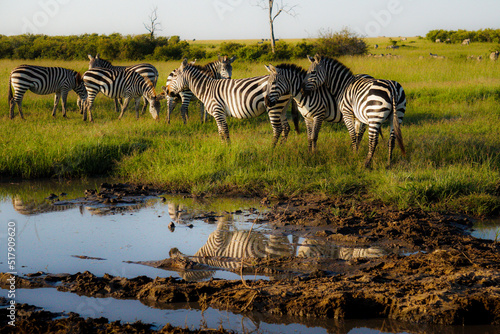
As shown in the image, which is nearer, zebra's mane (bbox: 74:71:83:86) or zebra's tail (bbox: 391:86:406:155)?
zebra's tail (bbox: 391:86:406:155)

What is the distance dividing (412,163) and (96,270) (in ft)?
16.6

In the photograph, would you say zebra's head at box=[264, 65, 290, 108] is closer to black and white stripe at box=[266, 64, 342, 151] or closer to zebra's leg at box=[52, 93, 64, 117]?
black and white stripe at box=[266, 64, 342, 151]

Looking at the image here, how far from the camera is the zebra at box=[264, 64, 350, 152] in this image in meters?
8.62

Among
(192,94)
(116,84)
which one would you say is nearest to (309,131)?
(192,94)

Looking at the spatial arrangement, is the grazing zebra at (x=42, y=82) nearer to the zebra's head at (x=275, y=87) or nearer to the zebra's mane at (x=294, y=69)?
the zebra's head at (x=275, y=87)

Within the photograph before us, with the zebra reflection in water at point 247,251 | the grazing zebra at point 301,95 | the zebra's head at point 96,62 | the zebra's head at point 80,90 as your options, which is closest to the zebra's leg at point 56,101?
the zebra's head at point 80,90

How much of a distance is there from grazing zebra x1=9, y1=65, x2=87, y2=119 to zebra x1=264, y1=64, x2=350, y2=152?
7043 mm

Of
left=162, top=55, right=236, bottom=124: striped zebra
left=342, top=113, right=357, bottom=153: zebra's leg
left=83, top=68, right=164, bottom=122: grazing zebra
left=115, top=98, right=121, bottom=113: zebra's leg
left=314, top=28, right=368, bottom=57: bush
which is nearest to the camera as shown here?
left=342, top=113, right=357, bottom=153: zebra's leg

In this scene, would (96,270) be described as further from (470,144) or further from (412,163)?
(470,144)

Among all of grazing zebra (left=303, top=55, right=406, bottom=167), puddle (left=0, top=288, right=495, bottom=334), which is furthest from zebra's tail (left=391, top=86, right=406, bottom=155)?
puddle (left=0, top=288, right=495, bottom=334)

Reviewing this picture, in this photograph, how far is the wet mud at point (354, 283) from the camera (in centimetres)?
350

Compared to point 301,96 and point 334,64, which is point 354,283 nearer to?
point 301,96

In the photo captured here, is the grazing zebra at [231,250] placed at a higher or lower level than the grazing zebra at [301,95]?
lower

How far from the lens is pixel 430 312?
3.46 metres
